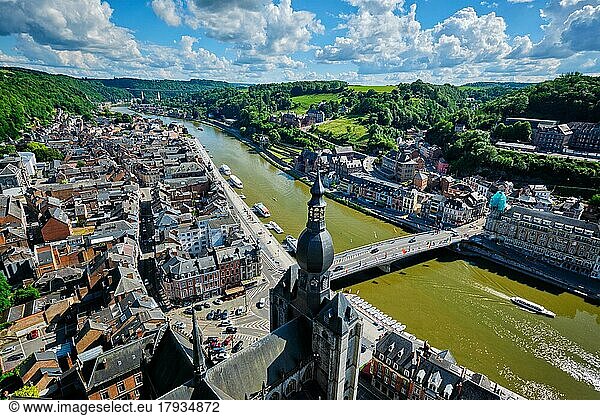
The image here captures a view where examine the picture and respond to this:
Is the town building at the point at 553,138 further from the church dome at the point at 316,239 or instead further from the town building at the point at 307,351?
the church dome at the point at 316,239

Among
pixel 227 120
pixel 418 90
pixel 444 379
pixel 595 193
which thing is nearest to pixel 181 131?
pixel 227 120

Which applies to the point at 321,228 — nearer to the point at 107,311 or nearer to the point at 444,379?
the point at 444,379

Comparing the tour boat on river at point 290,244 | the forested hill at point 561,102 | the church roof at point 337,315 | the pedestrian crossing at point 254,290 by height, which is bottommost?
the pedestrian crossing at point 254,290

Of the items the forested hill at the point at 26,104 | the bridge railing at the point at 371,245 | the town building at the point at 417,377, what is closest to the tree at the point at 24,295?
the town building at the point at 417,377

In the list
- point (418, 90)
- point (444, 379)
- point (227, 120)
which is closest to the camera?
point (444, 379)

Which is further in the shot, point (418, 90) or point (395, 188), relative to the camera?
point (418, 90)

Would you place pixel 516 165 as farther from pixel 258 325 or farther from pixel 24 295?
pixel 24 295
